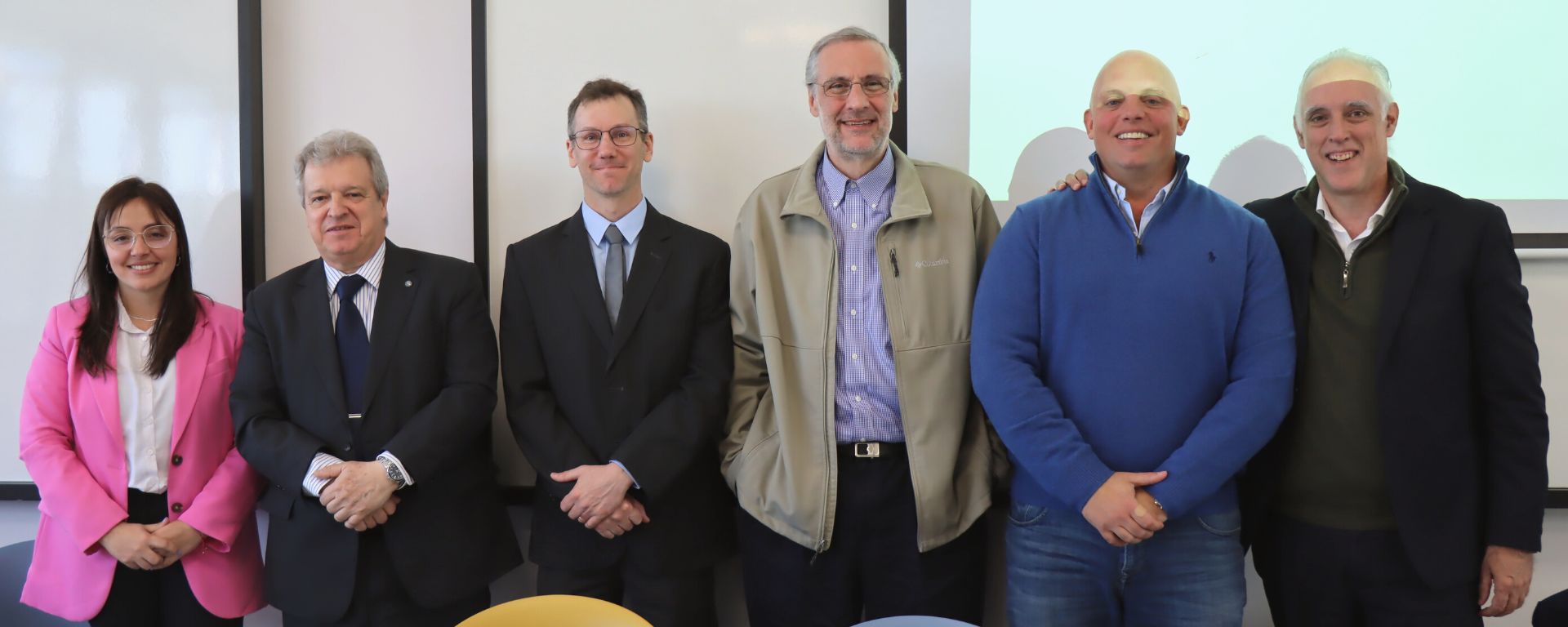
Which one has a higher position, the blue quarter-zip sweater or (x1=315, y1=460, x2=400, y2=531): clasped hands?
the blue quarter-zip sweater

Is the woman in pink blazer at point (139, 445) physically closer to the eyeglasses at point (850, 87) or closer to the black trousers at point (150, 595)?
the black trousers at point (150, 595)

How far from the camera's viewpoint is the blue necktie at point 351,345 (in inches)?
93.2

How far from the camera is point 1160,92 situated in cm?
204

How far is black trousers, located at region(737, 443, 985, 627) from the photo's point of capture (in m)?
2.20

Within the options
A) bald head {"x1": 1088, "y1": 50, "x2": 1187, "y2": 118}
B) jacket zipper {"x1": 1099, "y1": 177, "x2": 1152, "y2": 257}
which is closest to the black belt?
jacket zipper {"x1": 1099, "y1": 177, "x2": 1152, "y2": 257}

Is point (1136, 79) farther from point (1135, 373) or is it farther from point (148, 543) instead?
point (148, 543)

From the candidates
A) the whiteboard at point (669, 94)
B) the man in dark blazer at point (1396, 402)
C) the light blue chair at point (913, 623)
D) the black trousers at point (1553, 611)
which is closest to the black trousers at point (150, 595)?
the whiteboard at point (669, 94)

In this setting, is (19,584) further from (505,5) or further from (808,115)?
(808,115)

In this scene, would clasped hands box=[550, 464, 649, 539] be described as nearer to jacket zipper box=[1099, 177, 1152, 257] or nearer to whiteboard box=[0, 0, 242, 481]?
jacket zipper box=[1099, 177, 1152, 257]

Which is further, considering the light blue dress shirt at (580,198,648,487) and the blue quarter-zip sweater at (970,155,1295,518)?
the light blue dress shirt at (580,198,648,487)

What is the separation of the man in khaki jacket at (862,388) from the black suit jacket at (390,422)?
0.70 metres

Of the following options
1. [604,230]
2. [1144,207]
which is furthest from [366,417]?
[1144,207]

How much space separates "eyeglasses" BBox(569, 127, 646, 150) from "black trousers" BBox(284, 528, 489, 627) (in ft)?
3.71

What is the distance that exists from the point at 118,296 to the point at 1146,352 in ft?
8.77
